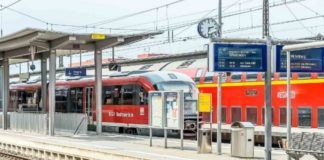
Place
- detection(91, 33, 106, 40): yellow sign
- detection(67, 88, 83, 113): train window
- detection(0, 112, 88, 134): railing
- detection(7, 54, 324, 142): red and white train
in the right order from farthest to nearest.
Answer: detection(67, 88, 83, 113): train window < detection(0, 112, 88, 134): railing < detection(91, 33, 106, 40): yellow sign < detection(7, 54, 324, 142): red and white train

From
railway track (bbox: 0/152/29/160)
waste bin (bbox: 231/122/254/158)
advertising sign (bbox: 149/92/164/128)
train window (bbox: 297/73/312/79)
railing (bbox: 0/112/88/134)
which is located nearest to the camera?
waste bin (bbox: 231/122/254/158)

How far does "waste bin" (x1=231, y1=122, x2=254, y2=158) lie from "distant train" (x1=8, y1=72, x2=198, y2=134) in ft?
19.1

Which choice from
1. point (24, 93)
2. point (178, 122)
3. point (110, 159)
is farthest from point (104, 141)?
point (24, 93)

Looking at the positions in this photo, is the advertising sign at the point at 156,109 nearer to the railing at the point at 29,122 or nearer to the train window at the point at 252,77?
the train window at the point at 252,77

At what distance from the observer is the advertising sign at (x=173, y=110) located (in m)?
17.6

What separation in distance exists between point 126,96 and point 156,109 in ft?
24.4

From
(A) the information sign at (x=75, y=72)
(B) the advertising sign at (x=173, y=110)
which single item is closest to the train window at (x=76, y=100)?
(A) the information sign at (x=75, y=72)

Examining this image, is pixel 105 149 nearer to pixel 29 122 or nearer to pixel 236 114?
pixel 236 114

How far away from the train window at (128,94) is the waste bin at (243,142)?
1024 cm

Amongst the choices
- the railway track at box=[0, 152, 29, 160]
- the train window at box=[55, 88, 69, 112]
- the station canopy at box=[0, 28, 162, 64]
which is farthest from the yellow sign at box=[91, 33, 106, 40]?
the train window at box=[55, 88, 69, 112]

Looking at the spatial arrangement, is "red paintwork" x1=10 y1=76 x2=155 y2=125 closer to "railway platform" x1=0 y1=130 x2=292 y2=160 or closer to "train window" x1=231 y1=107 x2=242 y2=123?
"railway platform" x1=0 y1=130 x2=292 y2=160

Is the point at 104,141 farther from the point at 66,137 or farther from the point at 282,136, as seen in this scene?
the point at 282,136

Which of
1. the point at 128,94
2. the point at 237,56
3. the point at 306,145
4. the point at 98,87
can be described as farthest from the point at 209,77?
the point at 306,145

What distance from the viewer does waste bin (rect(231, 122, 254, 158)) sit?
1531cm
